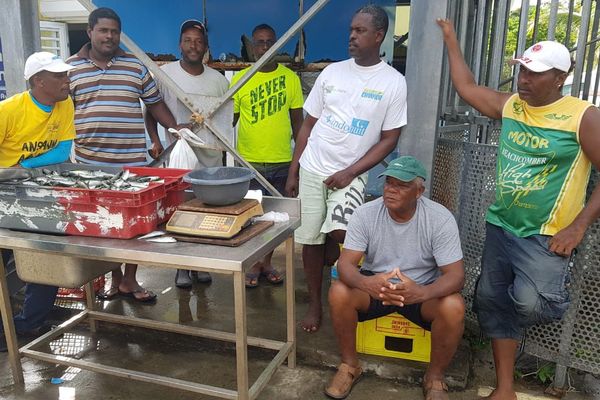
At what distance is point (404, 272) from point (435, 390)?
637 mm

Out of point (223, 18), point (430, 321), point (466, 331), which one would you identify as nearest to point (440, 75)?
point (430, 321)

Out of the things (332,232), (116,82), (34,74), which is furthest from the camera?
(116,82)

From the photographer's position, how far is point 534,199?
7.64 feet

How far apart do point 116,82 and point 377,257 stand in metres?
2.09

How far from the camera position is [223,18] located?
5746mm

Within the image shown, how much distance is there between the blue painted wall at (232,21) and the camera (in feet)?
17.6

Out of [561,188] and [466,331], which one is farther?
[466,331]

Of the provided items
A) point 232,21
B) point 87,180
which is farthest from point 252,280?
point 232,21

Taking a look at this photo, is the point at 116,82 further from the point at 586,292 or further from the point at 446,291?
the point at 586,292

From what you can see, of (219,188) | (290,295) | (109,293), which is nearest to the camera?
(219,188)

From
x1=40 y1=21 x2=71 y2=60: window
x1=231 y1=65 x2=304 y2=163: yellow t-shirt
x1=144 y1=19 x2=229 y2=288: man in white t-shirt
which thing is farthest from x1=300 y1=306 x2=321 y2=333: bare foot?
x1=40 y1=21 x2=71 y2=60: window

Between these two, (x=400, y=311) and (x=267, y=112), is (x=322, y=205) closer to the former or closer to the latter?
(x=400, y=311)

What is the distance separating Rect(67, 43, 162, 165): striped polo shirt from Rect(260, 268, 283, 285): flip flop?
1375 mm

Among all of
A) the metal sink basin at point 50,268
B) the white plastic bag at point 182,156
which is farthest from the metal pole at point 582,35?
the metal sink basin at point 50,268
